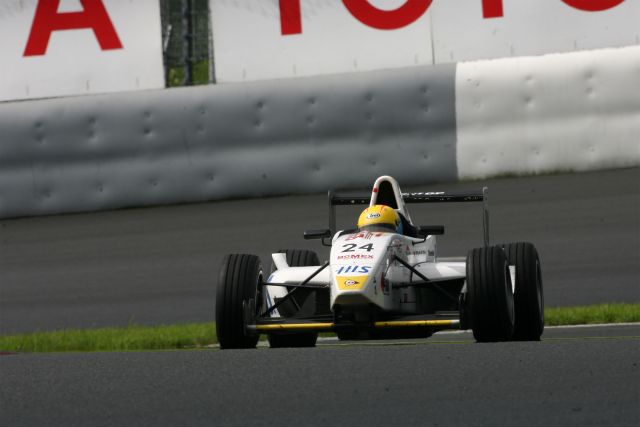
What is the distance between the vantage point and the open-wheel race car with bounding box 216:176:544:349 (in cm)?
831

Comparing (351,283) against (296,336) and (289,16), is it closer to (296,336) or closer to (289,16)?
(296,336)

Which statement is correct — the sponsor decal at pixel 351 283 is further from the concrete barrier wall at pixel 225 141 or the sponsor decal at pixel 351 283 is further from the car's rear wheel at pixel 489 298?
the concrete barrier wall at pixel 225 141

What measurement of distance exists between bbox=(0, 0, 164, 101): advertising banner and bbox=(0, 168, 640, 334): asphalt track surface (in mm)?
1546

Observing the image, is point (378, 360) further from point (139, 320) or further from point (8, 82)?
point (8, 82)

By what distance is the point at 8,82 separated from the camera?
16.2 m

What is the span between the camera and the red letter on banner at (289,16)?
1593 cm

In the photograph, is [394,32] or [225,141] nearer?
[225,141]

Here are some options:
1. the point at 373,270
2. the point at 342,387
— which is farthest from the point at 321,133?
the point at 342,387

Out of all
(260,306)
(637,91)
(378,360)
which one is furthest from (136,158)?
(378,360)

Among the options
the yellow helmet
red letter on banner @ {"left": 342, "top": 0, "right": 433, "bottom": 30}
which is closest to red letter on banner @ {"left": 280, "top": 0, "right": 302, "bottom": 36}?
red letter on banner @ {"left": 342, "top": 0, "right": 433, "bottom": 30}

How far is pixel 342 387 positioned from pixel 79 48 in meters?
10.7

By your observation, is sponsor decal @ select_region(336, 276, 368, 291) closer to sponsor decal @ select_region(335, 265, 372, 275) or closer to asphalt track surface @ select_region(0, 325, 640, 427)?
sponsor decal @ select_region(335, 265, 372, 275)

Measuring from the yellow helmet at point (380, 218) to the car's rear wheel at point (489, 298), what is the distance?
97 centimetres

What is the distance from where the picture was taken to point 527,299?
29.3 feet
